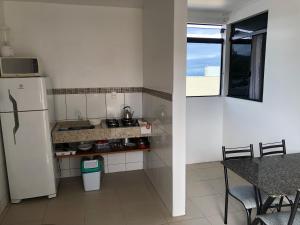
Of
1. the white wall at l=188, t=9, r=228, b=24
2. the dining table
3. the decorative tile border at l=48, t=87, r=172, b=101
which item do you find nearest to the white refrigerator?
the decorative tile border at l=48, t=87, r=172, b=101

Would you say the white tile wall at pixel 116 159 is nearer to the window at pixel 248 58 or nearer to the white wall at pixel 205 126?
the white wall at pixel 205 126

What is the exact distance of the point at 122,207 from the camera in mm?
2836

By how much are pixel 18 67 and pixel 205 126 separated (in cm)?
299

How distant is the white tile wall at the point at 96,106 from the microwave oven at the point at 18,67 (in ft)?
2.94

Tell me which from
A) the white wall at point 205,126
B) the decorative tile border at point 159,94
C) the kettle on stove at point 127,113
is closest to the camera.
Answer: the decorative tile border at point 159,94

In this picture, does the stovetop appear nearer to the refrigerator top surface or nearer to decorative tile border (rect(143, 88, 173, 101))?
decorative tile border (rect(143, 88, 173, 101))

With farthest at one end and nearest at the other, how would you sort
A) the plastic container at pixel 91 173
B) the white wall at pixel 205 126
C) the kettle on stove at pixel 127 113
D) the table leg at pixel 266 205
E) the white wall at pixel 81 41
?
the white wall at pixel 205 126
the kettle on stove at pixel 127 113
the white wall at pixel 81 41
the plastic container at pixel 91 173
the table leg at pixel 266 205

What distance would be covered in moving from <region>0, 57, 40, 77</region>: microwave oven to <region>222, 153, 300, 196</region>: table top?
2.45 meters

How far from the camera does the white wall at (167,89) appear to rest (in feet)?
7.80

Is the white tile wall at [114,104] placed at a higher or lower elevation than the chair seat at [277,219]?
higher

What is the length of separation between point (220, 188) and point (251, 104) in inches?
51.3

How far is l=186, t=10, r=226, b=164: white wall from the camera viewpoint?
405cm

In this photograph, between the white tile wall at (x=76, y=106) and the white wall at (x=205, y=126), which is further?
the white wall at (x=205, y=126)

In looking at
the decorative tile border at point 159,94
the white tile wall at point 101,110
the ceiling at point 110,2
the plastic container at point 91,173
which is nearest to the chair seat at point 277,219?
the decorative tile border at point 159,94
